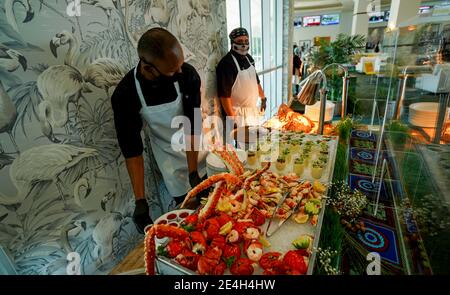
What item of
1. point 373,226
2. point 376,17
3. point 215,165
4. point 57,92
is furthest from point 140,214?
point 376,17

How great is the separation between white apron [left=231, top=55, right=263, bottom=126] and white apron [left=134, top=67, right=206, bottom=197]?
4.01 ft

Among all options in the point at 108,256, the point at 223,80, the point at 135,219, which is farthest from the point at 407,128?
the point at 108,256

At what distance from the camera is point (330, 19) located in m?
16.5

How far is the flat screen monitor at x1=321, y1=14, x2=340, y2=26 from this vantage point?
16328mm

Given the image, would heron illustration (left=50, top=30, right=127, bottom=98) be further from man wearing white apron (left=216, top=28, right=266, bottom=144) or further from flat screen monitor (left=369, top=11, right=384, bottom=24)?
flat screen monitor (left=369, top=11, right=384, bottom=24)

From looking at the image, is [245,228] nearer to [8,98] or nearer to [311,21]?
[8,98]

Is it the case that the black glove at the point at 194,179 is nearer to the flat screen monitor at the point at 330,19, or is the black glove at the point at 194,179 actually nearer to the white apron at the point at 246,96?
the white apron at the point at 246,96

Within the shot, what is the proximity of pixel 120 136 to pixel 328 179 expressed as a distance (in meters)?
1.30

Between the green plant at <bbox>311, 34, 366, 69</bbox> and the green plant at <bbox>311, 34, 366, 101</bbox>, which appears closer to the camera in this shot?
the green plant at <bbox>311, 34, 366, 101</bbox>

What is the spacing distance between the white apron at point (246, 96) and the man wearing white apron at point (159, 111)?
1128 mm

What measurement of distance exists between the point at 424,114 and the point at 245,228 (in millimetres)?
1618

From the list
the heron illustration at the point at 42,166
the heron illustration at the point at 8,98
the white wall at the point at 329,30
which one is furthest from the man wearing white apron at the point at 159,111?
the white wall at the point at 329,30

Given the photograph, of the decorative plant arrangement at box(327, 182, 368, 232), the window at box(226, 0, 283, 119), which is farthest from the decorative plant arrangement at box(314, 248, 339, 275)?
the window at box(226, 0, 283, 119)

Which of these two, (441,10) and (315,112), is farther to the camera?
(315,112)
